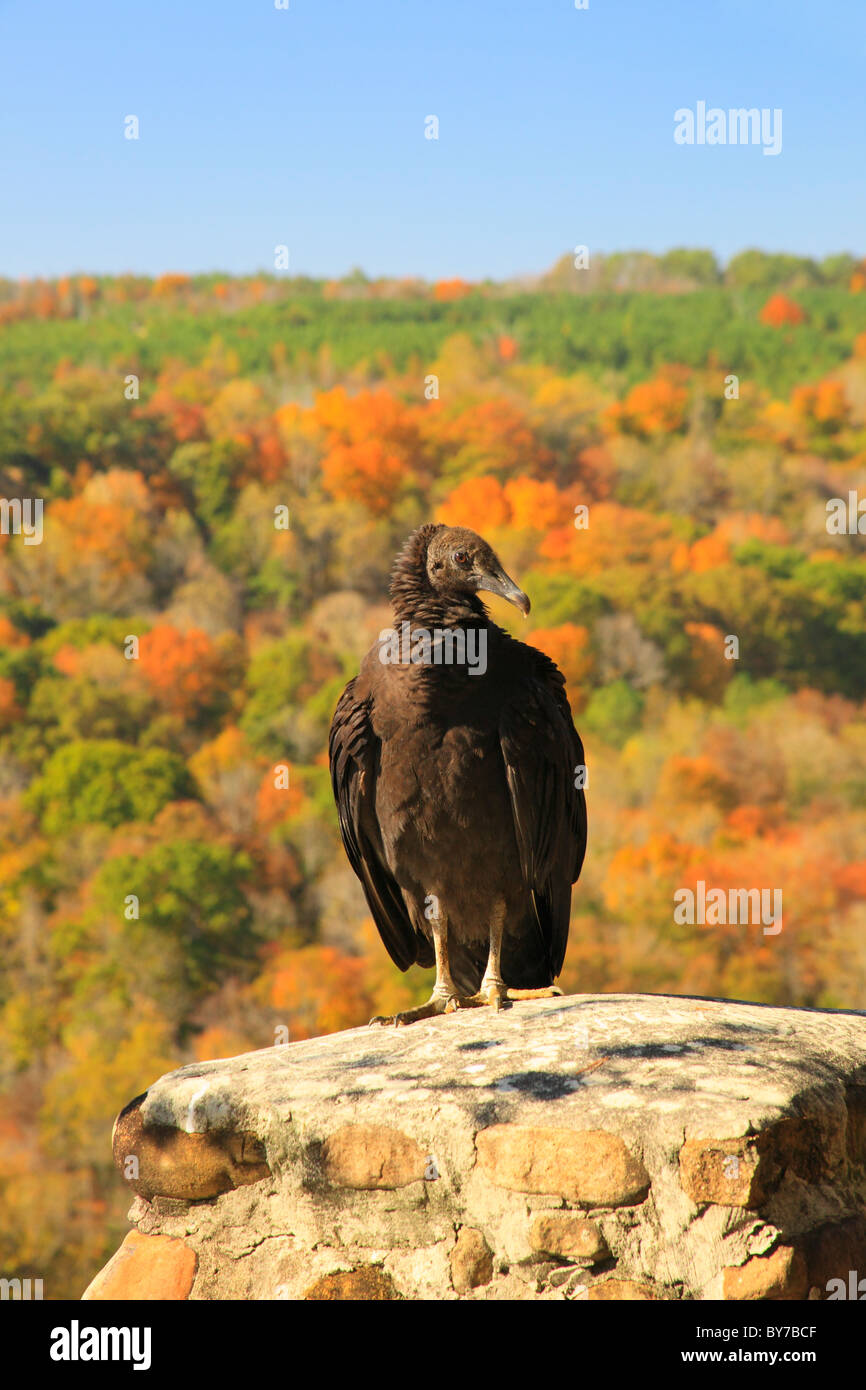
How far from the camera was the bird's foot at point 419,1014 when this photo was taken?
4.10 metres

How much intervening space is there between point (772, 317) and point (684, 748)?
26708mm

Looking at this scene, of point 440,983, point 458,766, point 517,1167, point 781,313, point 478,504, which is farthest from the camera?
point 781,313

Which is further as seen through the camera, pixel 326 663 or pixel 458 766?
pixel 326 663

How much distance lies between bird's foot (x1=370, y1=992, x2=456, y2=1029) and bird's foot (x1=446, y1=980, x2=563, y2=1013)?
0.06 feet

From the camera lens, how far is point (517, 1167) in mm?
3105

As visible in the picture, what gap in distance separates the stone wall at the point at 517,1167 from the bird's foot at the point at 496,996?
42cm

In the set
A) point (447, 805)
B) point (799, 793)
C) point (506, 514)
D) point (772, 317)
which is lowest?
point (799, 793)

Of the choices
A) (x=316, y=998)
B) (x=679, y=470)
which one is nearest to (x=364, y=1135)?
(x=316, y=998)

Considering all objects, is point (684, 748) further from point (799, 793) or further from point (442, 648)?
point (442, 648)

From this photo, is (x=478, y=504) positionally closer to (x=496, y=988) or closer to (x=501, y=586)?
(x=501, y=586)

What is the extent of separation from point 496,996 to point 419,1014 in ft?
0.86

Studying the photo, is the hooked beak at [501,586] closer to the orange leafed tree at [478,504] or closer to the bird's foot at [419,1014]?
the bird's foot at [419,1014]

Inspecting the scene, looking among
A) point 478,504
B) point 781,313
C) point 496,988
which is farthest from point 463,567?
point 781,313
